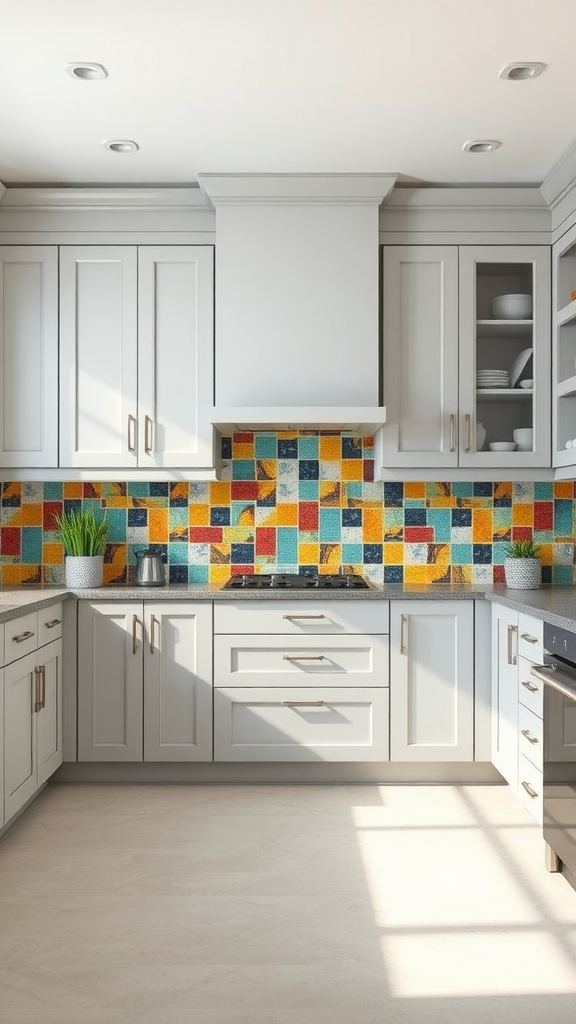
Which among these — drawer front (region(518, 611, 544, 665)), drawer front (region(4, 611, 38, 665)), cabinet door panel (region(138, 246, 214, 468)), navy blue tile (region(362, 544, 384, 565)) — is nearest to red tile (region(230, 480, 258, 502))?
cabinet door panel (region(138, 246, 214, 468))

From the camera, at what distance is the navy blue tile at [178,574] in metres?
3.95

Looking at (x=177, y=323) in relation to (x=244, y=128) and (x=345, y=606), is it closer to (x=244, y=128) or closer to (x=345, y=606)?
(x=244, y=128)

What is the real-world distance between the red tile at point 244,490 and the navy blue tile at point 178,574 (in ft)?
1.32

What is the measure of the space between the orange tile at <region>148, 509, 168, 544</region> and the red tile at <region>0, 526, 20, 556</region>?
611 millimetres

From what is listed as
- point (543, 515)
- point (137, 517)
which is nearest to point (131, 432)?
point (137, 517)

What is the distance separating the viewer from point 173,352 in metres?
3.66

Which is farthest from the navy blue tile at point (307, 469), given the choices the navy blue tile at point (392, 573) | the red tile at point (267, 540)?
the navy blue tile at point (392, 573)

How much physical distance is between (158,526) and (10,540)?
2.25ft

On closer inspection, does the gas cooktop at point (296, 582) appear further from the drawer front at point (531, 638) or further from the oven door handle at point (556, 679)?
the oven door handle at point (556, 679)

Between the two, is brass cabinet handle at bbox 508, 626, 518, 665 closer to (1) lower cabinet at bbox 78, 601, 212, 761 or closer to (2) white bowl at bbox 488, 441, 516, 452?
(2) white bowl at bbox 488, 441, 516, 452

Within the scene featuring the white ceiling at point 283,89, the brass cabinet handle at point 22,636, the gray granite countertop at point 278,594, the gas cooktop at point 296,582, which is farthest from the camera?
the gas cooktop at point 296,582

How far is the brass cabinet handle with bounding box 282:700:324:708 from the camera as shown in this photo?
11.4ft

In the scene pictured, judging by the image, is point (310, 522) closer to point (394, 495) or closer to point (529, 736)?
point (394, 495)

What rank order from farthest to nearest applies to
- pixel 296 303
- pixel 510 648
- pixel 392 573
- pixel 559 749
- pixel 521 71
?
pixel 392 573, pixel 296 303, pixel 510 648, pixel 521 71, pixel 559 749
